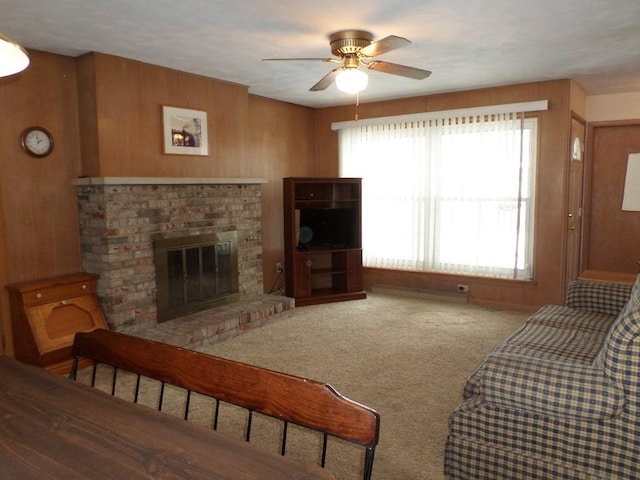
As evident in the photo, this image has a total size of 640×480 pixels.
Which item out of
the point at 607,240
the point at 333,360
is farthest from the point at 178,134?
the point at 607,240

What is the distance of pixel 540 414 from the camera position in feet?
6.41

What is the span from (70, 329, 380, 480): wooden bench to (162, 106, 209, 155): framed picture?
290cm

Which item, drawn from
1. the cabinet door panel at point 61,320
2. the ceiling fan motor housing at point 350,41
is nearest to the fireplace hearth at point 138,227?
the cabinet door panel at point 61,320

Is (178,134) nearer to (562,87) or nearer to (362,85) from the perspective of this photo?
(362,85)

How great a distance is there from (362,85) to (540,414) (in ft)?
7.20

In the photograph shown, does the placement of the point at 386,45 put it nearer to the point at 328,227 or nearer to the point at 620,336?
the point at 620,336

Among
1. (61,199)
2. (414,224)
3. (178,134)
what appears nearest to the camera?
(61,199)

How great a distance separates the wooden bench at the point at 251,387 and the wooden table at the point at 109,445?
0.20 metres

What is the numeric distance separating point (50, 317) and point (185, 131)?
2.00 meters

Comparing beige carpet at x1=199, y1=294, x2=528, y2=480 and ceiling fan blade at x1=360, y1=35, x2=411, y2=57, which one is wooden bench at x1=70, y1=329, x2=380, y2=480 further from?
ceiling fan blade at x1=360, y1=35, x2=411, y2=57

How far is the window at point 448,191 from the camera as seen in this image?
5094 mm

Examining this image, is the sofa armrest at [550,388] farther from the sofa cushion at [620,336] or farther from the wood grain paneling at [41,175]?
the wood grain paneling at [41,175]

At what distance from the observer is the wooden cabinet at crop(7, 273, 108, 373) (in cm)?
343

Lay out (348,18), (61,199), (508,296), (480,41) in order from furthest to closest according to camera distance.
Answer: (508,296) < (61,199) < (480,41) < (348,18)
